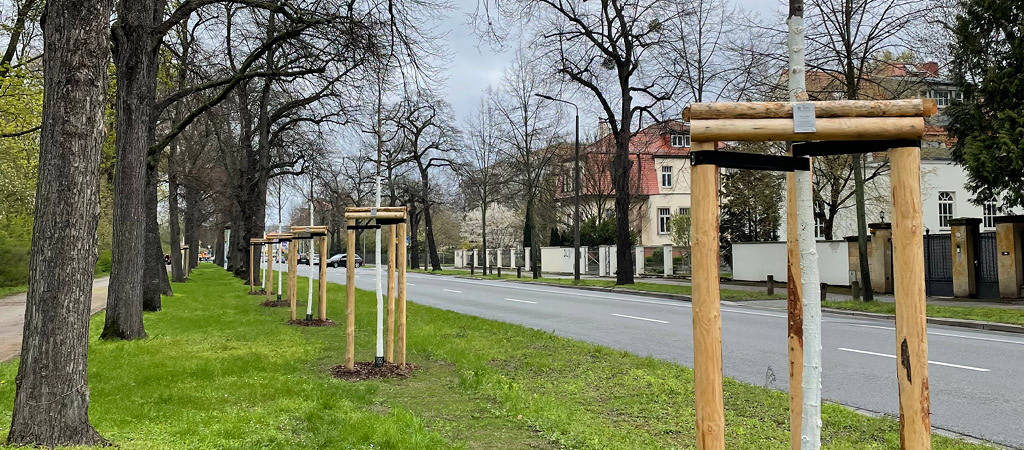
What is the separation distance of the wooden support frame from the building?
42.3 meters

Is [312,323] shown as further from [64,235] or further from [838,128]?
[838,128]

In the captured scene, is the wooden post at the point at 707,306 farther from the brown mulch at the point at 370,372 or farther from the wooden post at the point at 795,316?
the brown mulch at the point at 370,372

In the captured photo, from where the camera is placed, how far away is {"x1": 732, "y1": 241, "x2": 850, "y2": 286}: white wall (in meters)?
25.2

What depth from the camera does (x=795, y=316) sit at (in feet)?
11.9

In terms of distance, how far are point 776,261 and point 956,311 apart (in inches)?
456

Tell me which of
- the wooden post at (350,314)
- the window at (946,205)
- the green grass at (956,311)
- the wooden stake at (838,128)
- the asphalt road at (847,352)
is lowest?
the asphalt road at (847,352)

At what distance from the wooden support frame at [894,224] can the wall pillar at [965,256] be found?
20739 mm

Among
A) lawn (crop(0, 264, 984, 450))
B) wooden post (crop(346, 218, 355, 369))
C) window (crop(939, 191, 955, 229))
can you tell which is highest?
window (crop(939, 191, 955, 229))

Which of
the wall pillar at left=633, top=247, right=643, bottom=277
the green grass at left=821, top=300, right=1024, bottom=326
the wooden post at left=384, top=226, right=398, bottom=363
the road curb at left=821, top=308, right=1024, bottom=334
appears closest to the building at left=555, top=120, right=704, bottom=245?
the wall pillar at left=633, top=247, right=643, bottom=277

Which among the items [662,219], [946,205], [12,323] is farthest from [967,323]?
[662,219]

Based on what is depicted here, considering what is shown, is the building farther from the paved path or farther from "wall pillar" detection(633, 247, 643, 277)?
the paved path

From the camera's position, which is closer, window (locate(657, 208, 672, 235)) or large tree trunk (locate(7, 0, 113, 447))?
large tree trunk (locate(7, 0, 113, 447))

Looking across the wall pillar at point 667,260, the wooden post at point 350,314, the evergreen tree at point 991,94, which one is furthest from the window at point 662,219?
the wooden post at point 350,314

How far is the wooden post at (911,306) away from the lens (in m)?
Answer: 3.28
